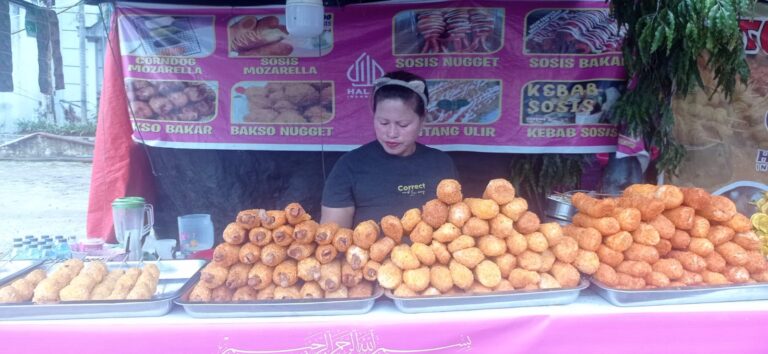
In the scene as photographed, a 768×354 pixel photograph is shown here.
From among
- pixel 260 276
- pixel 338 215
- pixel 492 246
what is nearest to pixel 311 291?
pixel 260 276

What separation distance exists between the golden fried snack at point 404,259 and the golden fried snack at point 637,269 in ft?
2.36

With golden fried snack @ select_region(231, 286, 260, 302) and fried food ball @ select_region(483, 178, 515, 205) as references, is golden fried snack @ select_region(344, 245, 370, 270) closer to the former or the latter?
golden fried snack @ select_region(231, 286, 260, 302)

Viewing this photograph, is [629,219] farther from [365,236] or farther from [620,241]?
[365,236]

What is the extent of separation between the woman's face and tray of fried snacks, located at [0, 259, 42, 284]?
1.55 meters

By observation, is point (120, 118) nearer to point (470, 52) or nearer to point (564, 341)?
point (470, 52)

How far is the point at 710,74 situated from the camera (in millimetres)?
3656

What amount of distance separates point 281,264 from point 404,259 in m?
0.41

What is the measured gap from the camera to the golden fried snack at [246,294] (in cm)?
161

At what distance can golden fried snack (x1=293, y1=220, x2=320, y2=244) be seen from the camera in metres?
1.70

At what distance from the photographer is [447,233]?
66.7 inches

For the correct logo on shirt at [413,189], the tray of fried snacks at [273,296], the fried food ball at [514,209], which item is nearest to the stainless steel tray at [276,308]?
the tray of fried snacks at [273,296]

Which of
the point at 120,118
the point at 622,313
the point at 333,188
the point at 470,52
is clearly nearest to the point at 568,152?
the point at 470,52

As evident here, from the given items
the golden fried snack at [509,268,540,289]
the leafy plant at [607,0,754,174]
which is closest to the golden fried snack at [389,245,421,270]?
the golden fried snack at [509,268,540,289]

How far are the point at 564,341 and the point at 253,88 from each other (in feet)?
10.1
